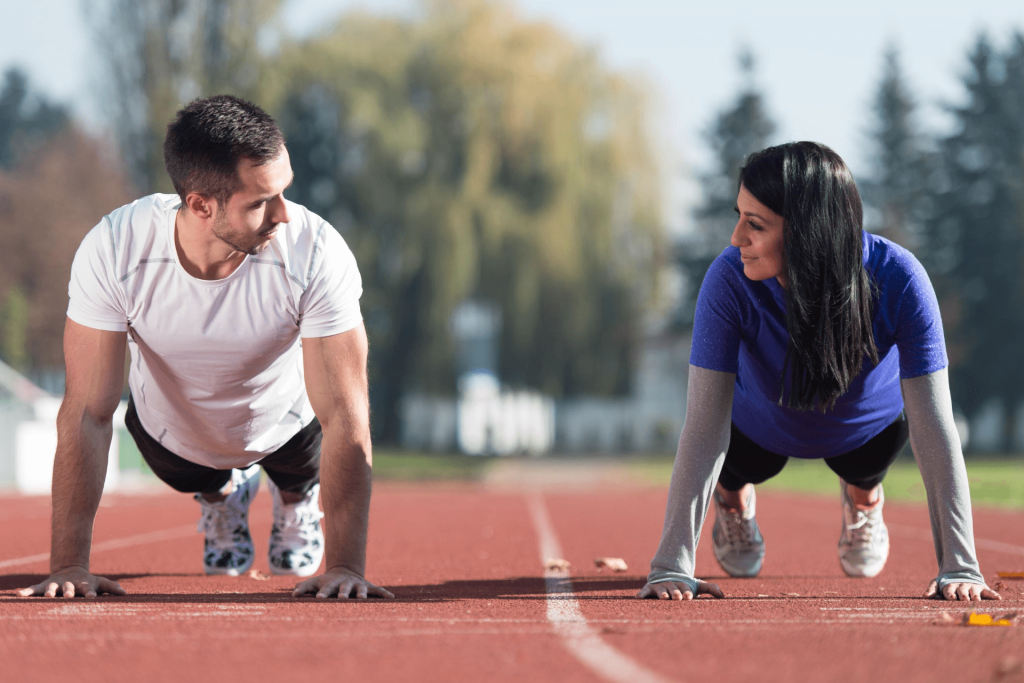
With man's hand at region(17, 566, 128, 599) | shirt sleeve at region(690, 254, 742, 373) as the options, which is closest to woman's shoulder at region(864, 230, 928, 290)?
shirt sleeve at region(690, 254, 742, 373)

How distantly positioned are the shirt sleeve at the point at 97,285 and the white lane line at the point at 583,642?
183cm

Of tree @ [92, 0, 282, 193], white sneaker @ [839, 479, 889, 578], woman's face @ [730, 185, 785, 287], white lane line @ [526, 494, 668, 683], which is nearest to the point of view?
white lane line @ [526, 494, 668, 683]

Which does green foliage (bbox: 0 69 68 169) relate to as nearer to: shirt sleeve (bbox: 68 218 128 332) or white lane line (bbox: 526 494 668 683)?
shirt sleeve (bbox: 68 218 128 332)

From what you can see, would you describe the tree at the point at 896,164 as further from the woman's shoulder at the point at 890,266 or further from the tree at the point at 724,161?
the woman's shoulder at the point at 890,266

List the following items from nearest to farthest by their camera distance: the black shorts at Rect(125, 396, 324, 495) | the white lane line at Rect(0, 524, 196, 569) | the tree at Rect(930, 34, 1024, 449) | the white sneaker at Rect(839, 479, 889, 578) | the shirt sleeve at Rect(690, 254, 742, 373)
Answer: the shirt sleeve at Rect(690, 254, 742, 373) < the black shorts at Rect(125, 396, 324, 495) < the white sneaker at Rect(839, 479, 889, 578) < the white lane line at Rect(0, 524, 196, 569) < the tree at Rect(930, 34, 1024, 449)

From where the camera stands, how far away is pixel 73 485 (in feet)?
12.9

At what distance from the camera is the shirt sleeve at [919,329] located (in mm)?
3875

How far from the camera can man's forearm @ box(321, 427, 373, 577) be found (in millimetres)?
3920

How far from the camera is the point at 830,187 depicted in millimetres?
3797

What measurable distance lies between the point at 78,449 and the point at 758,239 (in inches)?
96.3

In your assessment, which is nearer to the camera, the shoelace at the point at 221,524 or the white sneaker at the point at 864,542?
the white sneaker at the point at 864,542

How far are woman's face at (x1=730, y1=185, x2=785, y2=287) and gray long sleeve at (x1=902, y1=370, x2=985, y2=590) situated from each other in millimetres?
640

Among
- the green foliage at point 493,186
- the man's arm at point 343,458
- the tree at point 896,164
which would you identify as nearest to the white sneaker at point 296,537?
the man's arm at point 343,458

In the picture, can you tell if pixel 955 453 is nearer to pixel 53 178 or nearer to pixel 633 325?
pixel 633 325
